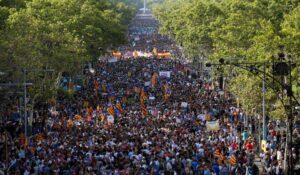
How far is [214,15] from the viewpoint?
266ft

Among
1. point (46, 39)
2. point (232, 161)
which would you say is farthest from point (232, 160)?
point (46, 39)

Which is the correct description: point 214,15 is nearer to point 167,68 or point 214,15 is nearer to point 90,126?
point 167,68

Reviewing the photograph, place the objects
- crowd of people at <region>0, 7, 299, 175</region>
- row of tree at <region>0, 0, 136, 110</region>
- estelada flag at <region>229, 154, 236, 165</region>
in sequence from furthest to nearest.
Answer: row of tree at <region>0, 0, 136, 110</region>
estelada flag at <region>229, 154, 236, 165</region>
crowd of people at <region>0, 7, 299, 175</region>

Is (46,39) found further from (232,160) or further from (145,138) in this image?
(232,160)

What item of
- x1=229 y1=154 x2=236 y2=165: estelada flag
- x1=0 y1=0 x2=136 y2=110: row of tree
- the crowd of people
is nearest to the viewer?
the crowd of people

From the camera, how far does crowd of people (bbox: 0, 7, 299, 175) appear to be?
31.1 metres

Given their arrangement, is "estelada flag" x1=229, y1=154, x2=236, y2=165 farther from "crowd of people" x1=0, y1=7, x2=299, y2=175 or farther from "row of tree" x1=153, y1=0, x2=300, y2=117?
"row of tree" x1=153, y1=0, x2=300, y2=117

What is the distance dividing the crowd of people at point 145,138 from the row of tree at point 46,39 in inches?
112

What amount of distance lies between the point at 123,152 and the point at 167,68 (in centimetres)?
5212

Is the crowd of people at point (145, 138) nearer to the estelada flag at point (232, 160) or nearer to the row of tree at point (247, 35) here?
the estelada flag at point (232, 160)

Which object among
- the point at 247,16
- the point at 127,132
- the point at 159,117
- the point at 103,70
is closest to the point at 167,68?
the point at 103,70

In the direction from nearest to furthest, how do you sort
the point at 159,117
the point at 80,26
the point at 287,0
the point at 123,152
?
1. the point at 123,152
2. the point at 159,117
3. the point at 287,0
4. the point at 80,26

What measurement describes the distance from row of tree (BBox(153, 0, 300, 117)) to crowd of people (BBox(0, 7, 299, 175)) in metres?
2.52

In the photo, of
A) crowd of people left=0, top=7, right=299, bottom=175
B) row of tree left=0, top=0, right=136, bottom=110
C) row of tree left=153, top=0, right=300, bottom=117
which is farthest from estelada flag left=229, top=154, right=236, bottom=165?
row of tree left=0, top=0, right=136, bottom=110
